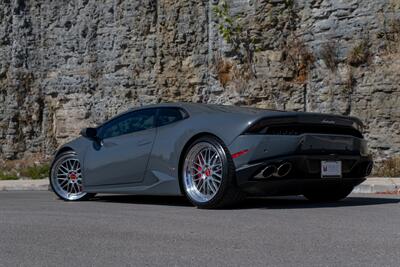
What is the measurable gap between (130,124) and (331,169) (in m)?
2.49

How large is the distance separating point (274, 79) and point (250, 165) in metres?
8.47

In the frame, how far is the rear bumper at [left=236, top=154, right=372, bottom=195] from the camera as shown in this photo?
698 centimetres

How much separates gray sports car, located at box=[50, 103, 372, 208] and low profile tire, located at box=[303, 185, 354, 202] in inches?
0.5

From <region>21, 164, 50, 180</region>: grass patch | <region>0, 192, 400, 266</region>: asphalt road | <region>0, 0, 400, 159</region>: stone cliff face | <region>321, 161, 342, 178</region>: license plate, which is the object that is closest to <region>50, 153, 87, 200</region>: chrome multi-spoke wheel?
<region>0, 192, 400, 266</region>: asphalt road

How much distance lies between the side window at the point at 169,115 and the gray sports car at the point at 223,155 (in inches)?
0.5

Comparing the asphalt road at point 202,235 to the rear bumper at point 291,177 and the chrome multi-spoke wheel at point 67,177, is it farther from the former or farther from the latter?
the chrome multi-spoke wheel at point 67,177

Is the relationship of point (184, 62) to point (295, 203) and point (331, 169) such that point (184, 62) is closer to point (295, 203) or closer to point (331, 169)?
point (295, 203)

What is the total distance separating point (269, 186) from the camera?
7.13 meters

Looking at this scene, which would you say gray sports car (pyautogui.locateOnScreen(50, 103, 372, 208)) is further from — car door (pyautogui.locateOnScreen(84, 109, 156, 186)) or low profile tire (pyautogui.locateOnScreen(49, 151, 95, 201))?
low profile tire (pyautogui.locateOnScreen(49, 151, 95, 201))

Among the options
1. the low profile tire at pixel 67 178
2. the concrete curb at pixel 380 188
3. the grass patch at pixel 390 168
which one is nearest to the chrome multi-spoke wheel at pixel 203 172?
the low profile tire at pixel 67 178

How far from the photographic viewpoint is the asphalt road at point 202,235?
4.53 metres

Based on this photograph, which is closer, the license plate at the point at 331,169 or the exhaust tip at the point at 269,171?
the exhaust tip at the point at 269,171

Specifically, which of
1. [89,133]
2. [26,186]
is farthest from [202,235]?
[26,186]

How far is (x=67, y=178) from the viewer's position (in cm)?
904
